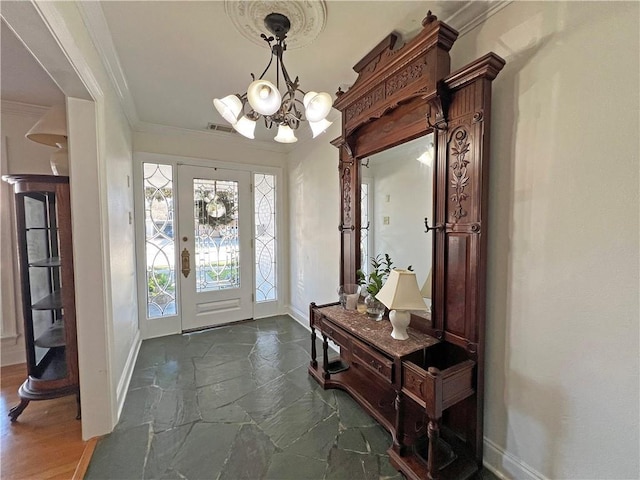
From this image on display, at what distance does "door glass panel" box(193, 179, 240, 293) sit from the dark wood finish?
1.45 meters

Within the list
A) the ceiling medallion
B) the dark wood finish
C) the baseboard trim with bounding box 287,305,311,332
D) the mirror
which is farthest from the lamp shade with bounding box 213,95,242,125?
the baseboard trim with bounding box 287,305,311,332

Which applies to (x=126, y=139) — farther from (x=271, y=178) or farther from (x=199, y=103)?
(x=271, y=178)

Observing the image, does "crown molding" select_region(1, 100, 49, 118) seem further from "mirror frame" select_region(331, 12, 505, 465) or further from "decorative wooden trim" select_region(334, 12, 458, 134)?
"mirror frame" select_region(331, 12, 505, 465)

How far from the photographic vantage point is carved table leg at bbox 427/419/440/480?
133cm

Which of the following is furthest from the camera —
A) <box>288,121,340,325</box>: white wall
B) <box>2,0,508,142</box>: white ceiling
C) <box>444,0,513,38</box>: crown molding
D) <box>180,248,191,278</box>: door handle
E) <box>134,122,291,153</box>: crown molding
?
<box>180,248,191,278</box>: door handle

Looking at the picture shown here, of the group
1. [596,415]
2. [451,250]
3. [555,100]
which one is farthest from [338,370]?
[555,100]

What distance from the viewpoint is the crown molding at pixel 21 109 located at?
2.56 m

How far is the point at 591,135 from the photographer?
114 centimetres

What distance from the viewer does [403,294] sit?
5.13 ft

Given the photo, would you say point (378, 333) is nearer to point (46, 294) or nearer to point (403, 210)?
point (403, 210)

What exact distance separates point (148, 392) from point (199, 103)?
105 inches

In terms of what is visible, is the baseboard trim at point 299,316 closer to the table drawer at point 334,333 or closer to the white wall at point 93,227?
the table drawer at point 334,333

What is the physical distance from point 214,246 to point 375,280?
2.44 meters

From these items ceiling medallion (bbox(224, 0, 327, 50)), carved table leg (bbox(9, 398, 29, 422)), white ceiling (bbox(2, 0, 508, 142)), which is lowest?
carved table leg (bbox(9, 398, 29, 422))
